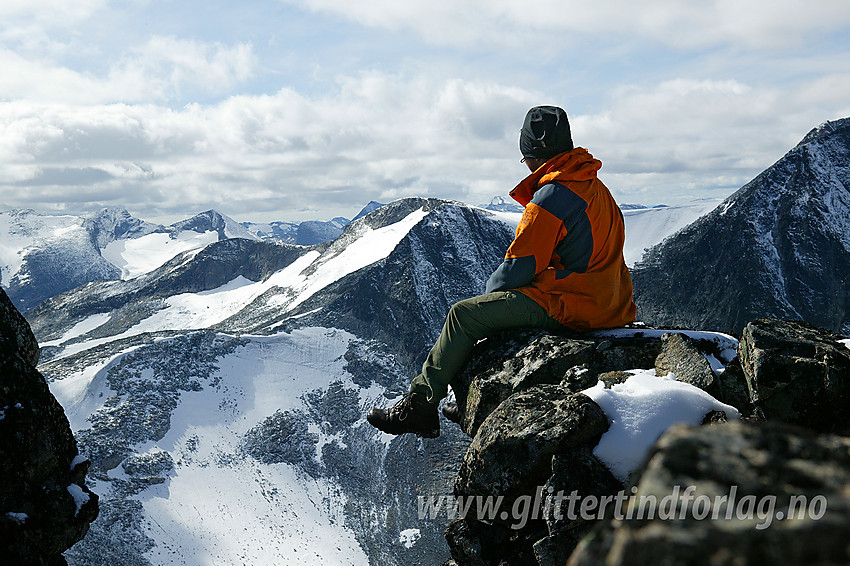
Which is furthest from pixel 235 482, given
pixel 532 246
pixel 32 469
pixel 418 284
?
pixel 532 246

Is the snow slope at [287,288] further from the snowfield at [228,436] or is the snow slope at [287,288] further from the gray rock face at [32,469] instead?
the gray rock face at [32,469]

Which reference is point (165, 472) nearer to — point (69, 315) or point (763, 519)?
point (763, 519)

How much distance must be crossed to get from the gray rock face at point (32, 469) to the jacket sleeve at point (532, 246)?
23.2 ft

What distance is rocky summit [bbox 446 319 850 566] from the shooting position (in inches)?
81.8

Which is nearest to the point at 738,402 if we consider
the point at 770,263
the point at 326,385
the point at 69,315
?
the point at 326,385

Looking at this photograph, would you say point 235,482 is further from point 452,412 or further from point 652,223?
point 652,223

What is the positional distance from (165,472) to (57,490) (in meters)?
89.7

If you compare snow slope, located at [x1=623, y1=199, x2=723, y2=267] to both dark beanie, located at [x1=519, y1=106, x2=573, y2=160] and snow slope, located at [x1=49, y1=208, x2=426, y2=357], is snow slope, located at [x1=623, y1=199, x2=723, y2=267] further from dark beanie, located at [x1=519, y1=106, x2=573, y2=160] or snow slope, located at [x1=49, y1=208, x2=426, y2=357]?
dark beanie, located at [x1=519, y1=106, x2=573, y2=160]

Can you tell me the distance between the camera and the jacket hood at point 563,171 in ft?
28.0

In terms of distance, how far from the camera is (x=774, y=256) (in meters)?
128

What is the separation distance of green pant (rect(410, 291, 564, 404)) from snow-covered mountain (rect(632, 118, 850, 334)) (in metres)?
123

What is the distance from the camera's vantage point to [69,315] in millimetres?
184375

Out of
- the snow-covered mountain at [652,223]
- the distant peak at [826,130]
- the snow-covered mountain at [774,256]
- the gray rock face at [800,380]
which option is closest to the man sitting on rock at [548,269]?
the gray rock face at [800,380]

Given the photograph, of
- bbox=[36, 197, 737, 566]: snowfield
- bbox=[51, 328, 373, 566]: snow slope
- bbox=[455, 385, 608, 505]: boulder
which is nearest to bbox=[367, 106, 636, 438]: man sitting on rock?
bbox=[455, 385, 608, 505]: boulder
